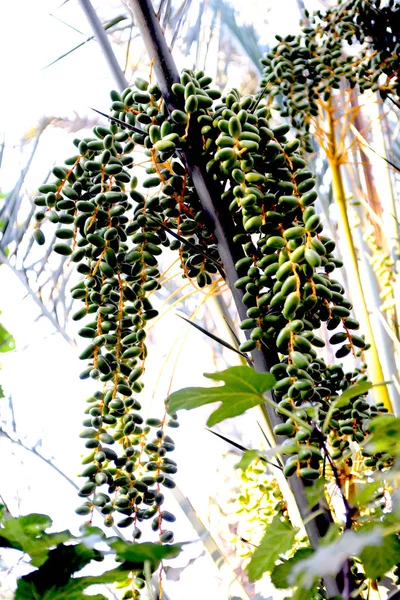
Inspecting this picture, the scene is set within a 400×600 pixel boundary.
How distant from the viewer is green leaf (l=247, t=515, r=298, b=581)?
257mm

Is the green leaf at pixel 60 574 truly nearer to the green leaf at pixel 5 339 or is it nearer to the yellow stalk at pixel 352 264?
the green leaf at pixel 5 339

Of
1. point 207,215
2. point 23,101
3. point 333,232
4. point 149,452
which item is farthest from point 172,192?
point 23,101

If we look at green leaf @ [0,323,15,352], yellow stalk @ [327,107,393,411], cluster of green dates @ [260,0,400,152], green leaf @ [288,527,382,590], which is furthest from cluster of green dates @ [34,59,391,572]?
yellow stalk @ [327,107,393,411]

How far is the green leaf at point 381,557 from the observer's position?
22 cm

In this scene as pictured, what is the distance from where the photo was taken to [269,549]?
261 mm

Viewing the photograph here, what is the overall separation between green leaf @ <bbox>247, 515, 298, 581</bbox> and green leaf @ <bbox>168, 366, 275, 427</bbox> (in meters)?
0.06

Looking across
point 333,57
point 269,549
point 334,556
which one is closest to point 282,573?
point 269,549

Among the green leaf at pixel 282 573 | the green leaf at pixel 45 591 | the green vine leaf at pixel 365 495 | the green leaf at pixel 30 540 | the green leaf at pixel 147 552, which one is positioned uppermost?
the green leaf at pixel 30 540

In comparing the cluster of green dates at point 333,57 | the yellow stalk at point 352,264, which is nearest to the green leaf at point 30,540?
the cluster of green dates at point 333,57

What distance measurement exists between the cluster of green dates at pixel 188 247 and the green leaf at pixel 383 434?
4.4 inches

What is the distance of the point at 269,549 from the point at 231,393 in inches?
3.0

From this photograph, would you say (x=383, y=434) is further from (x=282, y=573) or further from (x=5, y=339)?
(x=5, y=339)

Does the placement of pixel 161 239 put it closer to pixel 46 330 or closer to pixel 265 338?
pixel 265 338

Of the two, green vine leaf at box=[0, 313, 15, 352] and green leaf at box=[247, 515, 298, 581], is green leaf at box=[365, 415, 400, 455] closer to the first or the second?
green leaf at box=[247, 515, 298, 581]
